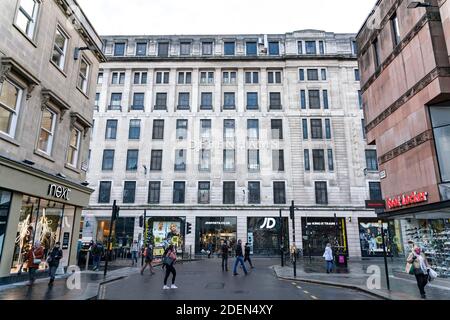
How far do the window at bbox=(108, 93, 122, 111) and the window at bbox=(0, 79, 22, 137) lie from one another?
26414mm

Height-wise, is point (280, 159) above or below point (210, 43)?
below

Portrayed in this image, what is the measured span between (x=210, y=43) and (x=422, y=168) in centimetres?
3235

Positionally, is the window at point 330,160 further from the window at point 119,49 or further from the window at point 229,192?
the window at point 119,49

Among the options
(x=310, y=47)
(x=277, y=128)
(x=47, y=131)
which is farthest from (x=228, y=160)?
(x=47, y=131)

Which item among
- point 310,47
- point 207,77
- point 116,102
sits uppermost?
point 310,47

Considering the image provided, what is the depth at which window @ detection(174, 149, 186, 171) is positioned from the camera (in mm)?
35000

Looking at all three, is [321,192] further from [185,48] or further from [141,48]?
[141,48]

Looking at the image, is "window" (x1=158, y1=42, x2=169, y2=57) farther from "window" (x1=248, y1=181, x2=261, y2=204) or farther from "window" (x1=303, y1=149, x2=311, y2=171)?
"window" (x1=303, y1=149, x2=311, y2=171)

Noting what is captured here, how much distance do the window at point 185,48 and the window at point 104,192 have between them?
1943cm

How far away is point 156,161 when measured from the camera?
35.5 metres

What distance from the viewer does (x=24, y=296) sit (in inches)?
359

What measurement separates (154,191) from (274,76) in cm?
2111
